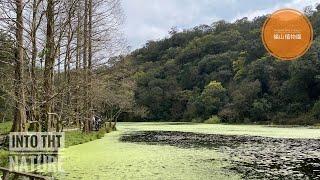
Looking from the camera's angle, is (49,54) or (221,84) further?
(221,84)

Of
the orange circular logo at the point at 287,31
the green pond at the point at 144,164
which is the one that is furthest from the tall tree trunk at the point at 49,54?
the orange circular logo at the point at 287,31

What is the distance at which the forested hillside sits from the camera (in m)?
50.8

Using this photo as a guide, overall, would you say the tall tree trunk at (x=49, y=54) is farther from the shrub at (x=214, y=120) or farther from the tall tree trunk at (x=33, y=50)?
the shrub at (x=214, y=120)

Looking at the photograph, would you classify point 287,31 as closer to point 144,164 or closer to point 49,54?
point 144,164

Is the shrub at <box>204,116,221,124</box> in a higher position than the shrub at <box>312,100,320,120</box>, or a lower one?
lower

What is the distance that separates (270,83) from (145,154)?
4019cm

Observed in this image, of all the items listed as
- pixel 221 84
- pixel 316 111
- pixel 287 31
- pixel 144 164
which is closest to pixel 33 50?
pixel 144 164

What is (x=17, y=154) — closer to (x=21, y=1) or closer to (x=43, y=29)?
(x=21, y=1)

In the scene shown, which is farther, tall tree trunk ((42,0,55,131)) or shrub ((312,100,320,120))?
shrub ((312,100,320,120))

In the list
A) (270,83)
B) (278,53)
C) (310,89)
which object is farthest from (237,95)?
(278,53)

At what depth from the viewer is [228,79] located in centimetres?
6638

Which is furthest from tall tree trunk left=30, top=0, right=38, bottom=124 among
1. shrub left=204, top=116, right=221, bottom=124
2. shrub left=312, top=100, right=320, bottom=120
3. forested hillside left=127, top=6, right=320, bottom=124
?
shrub left=204, top=116, right=221, bottom=124

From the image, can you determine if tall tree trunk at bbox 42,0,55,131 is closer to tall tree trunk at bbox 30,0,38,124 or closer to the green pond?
tall tree trunk at bbox 30,0,38,124

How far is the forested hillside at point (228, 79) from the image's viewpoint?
50.8 meters
